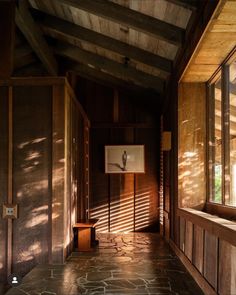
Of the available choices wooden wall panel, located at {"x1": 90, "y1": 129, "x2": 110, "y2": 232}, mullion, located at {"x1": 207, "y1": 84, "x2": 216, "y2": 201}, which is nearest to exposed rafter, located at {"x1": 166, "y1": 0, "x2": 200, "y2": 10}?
mullion, located at {"x1": 207, "y1": 84, "x2": 216, "y2": 201}

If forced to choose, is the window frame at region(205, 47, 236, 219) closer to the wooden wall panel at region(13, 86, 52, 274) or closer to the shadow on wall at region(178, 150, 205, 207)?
the shadow on wall at region(178, 150, 205, 207)

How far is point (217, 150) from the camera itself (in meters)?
4.58

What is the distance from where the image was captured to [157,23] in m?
4.60

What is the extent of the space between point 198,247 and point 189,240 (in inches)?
20.2

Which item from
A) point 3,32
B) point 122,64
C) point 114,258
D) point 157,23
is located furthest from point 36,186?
point 122,64

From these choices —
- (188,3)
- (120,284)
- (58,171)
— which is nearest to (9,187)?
(58,171)

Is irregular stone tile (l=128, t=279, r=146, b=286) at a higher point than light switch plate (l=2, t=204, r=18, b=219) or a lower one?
lower

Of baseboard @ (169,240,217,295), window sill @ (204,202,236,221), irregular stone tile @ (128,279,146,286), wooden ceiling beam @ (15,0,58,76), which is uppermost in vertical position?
wooden ceiling beam @ (15,0,58,76)

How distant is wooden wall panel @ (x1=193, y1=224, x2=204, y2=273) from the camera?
12.4 ft

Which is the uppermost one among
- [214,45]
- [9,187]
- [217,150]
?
[214,45]

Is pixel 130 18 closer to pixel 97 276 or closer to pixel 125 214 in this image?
pixel 97 276

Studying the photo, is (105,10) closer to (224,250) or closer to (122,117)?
(224,250)

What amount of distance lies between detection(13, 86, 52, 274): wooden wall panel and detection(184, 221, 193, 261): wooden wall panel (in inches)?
74.9

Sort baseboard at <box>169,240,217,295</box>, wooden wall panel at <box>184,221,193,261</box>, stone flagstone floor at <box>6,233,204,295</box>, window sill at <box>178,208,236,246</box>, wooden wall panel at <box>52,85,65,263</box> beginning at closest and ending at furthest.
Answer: window sill at <box>178,208,236,246</box> → baseboard at <box>169,240,217,295</box> → stone flagstone floor at <box>6,233,204,295</box> → wooden wall panel at <box>184,221,193,261</box> → wooden wall panel at <box>52,85,65,263</box>
